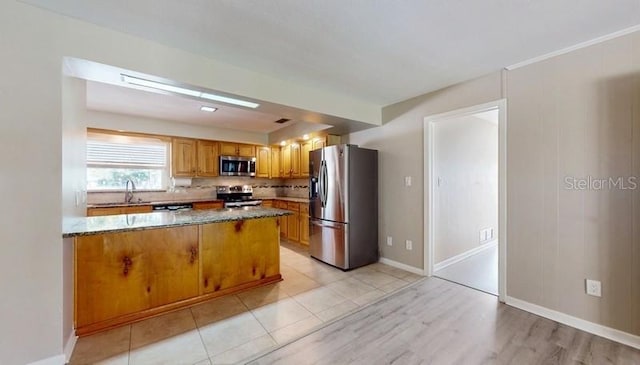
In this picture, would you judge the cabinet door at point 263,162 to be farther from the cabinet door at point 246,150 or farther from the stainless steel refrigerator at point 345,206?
the stainless steel refrigerator at point 345,206

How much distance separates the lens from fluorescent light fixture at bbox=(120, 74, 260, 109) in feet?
7.39

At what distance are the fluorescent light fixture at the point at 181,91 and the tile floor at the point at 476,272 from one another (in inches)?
128

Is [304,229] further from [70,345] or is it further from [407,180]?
[70,345]

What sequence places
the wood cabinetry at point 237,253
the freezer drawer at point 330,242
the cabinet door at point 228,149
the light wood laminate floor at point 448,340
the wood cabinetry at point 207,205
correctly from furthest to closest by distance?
the cabinet door at point 228,149, the wood cabinetry at point 207,205, the freezer drawer at point 330,242, the wood cabinetry at point 237,253, the light wood laminate floor at point 448,340

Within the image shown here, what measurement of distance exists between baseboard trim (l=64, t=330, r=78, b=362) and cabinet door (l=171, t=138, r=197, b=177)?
3439 millimetres

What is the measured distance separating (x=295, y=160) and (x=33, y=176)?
4151 mm

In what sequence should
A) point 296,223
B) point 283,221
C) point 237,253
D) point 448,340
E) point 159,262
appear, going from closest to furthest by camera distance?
point 448,340 < point 159,262 < point 237,253 < point 296,223 < point 283,221

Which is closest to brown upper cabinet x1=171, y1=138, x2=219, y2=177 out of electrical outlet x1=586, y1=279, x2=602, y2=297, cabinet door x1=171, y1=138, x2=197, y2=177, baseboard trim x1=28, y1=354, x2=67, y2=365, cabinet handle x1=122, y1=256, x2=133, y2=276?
cabinet door x1=171, y1=138, x2=197, y2=177

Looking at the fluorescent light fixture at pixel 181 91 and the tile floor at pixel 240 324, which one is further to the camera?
the fluorescent light fixture at pixel 181 91

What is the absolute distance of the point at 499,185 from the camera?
2.67 metres

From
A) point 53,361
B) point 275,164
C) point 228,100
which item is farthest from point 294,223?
point 53,361

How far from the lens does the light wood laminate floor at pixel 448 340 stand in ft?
5.86

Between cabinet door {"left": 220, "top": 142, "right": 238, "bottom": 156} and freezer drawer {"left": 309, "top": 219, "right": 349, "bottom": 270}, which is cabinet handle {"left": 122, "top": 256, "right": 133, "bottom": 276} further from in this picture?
cabinet door {"left": 220, "top": 142, "right": 238, "bottom": 156}

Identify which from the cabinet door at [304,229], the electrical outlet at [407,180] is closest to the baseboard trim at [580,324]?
the electrical outlet at [407,180]
